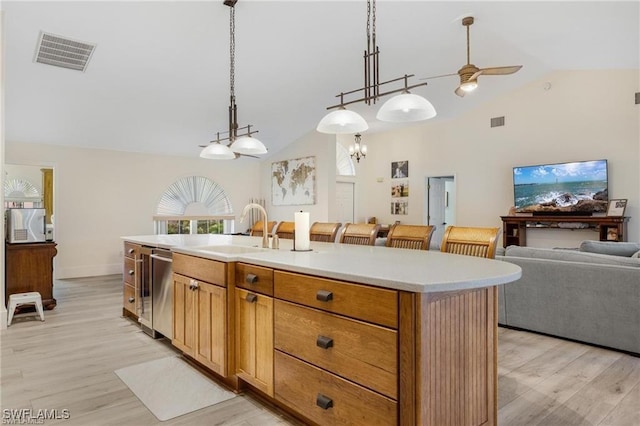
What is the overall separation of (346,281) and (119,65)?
4377 millimetres

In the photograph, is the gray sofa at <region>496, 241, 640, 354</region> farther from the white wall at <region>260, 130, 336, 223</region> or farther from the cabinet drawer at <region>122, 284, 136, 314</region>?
the white wall at <region>260, 130, 336, 223</region>

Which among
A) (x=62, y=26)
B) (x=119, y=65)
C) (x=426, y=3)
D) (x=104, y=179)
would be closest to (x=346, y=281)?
(x=426, y=3)

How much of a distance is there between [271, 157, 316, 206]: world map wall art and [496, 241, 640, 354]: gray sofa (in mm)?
4675

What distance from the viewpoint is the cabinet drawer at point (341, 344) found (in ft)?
5.01

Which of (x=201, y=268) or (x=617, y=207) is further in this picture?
(x=617, y=207)

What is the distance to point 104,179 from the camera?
6.93 metres

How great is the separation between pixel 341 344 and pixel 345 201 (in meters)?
7.87

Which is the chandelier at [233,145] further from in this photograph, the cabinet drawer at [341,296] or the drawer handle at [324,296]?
the drawer handle at [324,296]

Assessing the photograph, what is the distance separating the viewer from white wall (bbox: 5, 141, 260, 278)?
6.46m

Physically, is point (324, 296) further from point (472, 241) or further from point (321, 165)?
point (321, 165)

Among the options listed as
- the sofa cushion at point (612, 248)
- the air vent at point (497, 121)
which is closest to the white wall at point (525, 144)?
the air vent at point (497, 121)

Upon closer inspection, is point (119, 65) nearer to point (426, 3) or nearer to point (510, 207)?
point (426, 3)

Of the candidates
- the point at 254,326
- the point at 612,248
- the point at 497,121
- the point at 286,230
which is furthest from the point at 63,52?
the point at 497,121

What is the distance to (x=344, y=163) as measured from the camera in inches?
382
